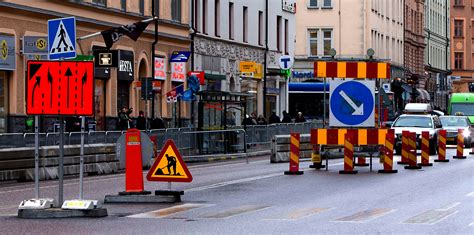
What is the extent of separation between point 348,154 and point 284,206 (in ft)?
30.4

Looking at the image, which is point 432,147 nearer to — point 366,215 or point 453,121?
point 453,121

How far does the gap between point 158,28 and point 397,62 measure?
5357cm

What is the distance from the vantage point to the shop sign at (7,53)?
38.3 meters

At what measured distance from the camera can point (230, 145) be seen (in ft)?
144

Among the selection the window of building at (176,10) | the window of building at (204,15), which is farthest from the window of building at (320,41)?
the window of building at (176,10)

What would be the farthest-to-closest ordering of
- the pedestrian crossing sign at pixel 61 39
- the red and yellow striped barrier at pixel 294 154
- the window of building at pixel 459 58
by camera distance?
1. the window of building at pixel 459 58
2. the red and yellow striped barrier at pixel 294 154
3. the pedestrian crossing sign at pixel 61 39

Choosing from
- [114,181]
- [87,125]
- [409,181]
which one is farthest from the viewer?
[87,125]

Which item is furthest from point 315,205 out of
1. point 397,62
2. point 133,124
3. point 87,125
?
point 397,62

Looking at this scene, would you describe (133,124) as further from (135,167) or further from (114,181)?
(135,167)

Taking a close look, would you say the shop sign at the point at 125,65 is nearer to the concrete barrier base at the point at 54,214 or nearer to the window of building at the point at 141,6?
the window of building at the point at 141,6

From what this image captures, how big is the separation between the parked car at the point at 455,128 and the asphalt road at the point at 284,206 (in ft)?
73.7

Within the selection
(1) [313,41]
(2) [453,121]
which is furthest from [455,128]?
(1) [313,41]

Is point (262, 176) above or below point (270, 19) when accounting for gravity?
below

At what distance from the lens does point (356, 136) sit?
95.8 ft
